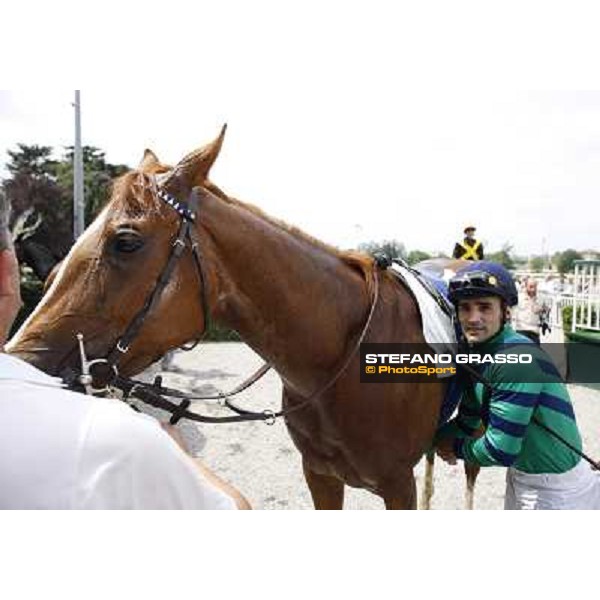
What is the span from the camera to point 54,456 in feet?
2.03

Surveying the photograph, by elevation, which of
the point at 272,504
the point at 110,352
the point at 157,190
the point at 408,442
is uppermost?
the point at 157,190

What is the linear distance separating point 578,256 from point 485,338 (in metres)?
7.44

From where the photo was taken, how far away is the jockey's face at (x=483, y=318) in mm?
1835

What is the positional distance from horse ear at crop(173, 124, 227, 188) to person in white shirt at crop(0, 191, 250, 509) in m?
1.13

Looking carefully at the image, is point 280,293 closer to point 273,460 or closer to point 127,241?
point 127,241

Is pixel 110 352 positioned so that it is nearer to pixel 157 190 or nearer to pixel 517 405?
pixel 157 190

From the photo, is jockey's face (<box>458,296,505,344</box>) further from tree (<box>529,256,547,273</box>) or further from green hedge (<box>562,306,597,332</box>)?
tree (<box>529,256,547,273</box>)

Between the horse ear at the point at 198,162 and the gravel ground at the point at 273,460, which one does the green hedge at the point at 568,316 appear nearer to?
the gravel ground at the point at 273,460

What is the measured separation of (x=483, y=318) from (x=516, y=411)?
0.37 metres

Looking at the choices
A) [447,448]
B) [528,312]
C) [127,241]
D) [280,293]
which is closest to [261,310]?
[280,293]
